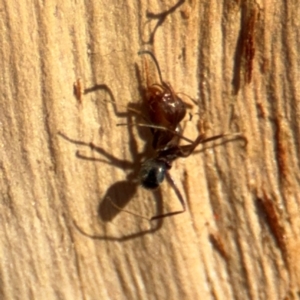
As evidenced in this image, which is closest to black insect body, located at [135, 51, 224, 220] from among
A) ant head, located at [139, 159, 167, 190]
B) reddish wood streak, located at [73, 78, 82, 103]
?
ant head, located at [139, 159, 167, 190]

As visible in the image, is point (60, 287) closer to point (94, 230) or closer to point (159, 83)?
point (94, 230)

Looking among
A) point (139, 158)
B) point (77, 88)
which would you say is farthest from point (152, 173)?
point (77, 88)

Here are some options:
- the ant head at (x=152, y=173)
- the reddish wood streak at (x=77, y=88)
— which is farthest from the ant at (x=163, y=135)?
the reddish wood streak at (x=77, y=88)

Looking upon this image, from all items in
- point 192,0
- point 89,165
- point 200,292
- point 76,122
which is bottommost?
point 200,292

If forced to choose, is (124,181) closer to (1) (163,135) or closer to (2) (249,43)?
(1) (163,135)

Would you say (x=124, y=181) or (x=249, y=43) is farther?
(x=124, y=181)

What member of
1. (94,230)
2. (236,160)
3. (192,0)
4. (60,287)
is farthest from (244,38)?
(60,287)
